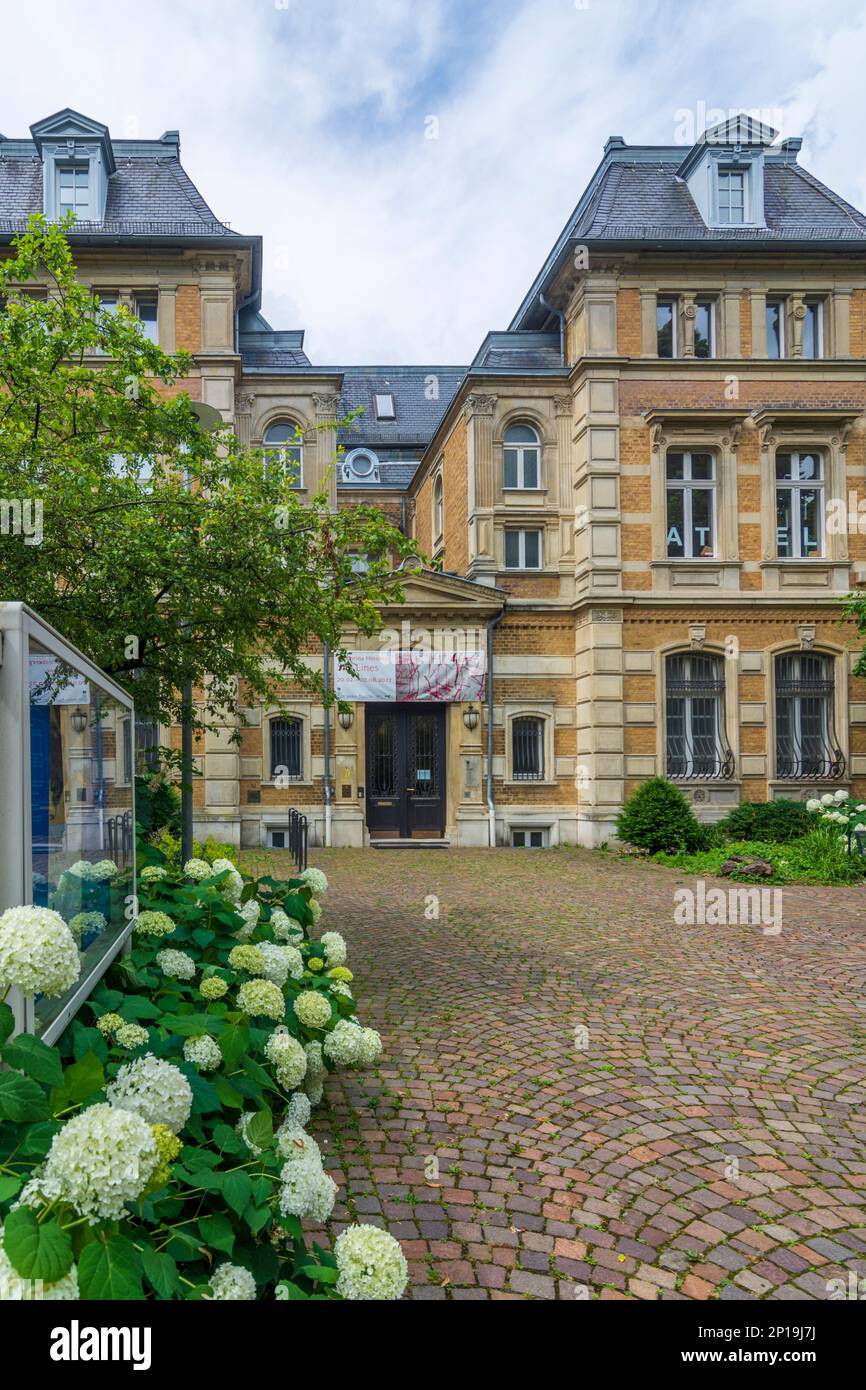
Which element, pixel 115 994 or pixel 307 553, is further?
pixel 307 553

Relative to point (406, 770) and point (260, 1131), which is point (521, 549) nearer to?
point (406, 770)

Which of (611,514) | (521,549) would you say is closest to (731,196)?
(611,514)

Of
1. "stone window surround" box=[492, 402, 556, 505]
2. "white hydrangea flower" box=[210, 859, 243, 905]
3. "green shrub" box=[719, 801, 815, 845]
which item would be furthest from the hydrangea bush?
"stone window surround" box=[492, 402, 556, 505]

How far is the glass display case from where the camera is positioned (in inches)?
87.7

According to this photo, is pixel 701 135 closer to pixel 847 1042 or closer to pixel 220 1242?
pixel 847 1042

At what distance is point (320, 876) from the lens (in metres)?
5.57

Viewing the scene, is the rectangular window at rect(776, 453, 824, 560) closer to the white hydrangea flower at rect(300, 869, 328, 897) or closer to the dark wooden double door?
the dark wooden double door

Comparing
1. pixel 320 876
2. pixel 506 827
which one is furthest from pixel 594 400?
pixel 320 876

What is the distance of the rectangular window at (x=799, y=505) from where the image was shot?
17.9 metres

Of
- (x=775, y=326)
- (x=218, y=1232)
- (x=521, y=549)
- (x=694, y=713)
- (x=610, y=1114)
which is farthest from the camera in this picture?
(x=521, y=549)

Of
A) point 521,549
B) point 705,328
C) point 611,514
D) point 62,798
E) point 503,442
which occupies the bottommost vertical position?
point 62,798

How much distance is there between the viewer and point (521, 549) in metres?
18.6

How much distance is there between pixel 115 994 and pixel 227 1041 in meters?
0.60

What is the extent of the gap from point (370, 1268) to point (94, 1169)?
0.82m
